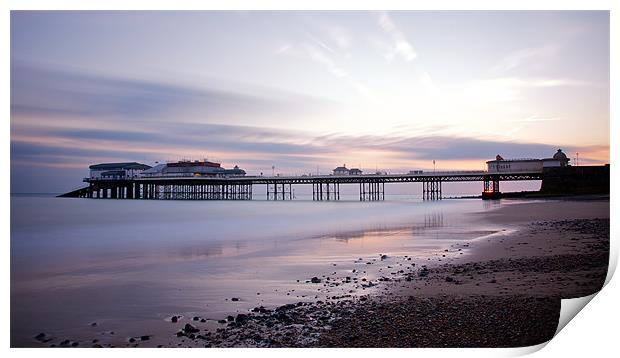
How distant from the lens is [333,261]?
617cm

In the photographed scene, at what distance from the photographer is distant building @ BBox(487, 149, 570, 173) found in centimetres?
2352

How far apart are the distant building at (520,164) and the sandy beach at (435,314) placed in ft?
65.1

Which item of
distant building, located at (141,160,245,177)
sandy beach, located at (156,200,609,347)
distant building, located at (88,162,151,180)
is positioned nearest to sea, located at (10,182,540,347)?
sandy beach, located at (156,200,609,347)

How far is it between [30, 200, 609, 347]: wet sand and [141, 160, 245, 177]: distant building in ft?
108

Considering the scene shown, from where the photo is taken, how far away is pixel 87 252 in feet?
26.4

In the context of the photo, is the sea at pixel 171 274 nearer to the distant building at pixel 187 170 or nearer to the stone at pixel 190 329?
the stone at pixel 190 329

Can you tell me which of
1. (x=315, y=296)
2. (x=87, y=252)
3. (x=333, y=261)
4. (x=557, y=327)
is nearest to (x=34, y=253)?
(x=87, y=252)

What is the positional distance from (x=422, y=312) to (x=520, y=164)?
25635mm
